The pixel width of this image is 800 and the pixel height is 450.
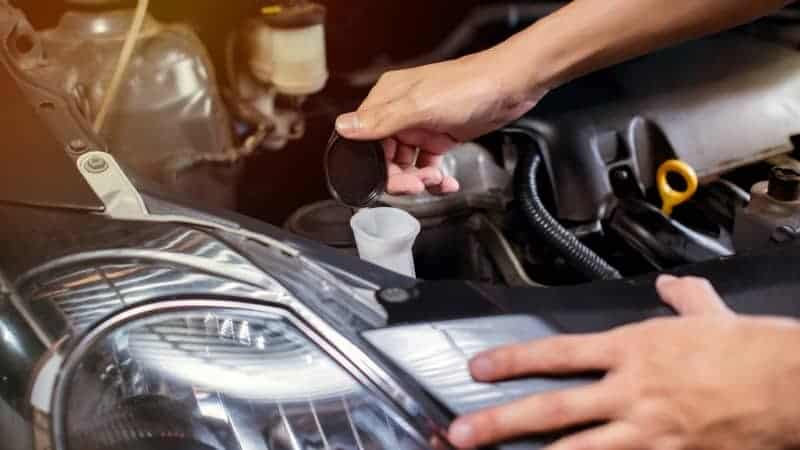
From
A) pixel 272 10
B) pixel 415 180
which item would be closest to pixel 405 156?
pixel 415 180

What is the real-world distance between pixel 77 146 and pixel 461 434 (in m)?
0.48

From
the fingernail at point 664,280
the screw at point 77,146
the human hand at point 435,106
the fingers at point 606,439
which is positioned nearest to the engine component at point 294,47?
the human hand at point 435,106

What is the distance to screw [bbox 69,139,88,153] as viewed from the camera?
2.76 ft

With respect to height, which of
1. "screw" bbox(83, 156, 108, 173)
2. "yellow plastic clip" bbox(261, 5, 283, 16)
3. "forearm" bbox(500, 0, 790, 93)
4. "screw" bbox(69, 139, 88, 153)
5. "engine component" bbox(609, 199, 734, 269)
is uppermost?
"forearm" bbox(500, 0, 790, 93)

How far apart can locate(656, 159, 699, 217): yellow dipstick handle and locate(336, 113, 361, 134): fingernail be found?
Answer: 0.39 m

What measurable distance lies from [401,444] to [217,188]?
2.06ft

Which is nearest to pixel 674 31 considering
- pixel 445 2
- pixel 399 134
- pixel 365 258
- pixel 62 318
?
pixel 399 134

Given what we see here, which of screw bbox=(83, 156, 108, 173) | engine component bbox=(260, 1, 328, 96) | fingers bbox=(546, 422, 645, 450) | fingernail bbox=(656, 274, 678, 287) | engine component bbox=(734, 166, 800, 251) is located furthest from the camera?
engine component bbox=(260, 1, 328, 96)

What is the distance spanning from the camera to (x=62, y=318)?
663 mm

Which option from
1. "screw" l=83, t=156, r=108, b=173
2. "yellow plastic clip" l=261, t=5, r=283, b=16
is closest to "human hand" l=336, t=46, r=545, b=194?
"screw" l=83, t=156, r=108, b=173

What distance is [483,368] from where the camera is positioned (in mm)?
612

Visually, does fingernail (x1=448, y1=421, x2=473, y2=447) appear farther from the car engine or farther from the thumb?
the thumb

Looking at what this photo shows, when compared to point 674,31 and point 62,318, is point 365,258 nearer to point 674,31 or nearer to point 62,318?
point 62,318

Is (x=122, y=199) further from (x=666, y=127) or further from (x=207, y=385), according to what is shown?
(x=666, y=127)
